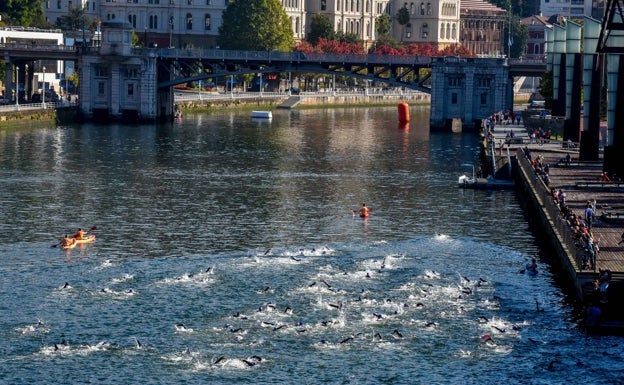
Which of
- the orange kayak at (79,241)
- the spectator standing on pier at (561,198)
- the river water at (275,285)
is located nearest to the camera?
the river water at (275,285)

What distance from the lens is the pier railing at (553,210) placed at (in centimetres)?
8794

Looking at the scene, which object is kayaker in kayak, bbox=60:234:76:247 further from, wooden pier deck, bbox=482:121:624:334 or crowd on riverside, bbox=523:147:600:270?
crowd on riverside, bbox=523:147:600:270

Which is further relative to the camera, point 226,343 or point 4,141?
point 4,141

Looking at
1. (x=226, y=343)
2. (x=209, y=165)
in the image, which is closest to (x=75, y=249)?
(x=226, y=343)

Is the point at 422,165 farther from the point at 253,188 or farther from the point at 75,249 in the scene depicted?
the point at 75,249

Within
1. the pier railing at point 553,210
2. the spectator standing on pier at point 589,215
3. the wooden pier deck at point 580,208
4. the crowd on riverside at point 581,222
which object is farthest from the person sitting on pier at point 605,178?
the spectator standing on pier at point 589,215

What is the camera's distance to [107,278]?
91.2 m

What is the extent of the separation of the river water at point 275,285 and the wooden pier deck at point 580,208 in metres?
2.10

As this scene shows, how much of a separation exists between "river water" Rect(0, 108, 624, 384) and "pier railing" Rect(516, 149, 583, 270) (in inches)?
104

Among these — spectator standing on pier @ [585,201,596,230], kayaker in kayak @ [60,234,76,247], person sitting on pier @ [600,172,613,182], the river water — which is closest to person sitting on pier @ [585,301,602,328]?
the river water

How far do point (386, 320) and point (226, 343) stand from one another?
9543mm

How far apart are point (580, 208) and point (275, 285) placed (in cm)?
2613

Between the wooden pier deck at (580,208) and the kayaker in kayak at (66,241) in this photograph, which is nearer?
the wooden pier deck at (580,208)

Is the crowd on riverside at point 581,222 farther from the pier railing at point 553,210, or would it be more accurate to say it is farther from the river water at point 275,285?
the river water at point 275,285
